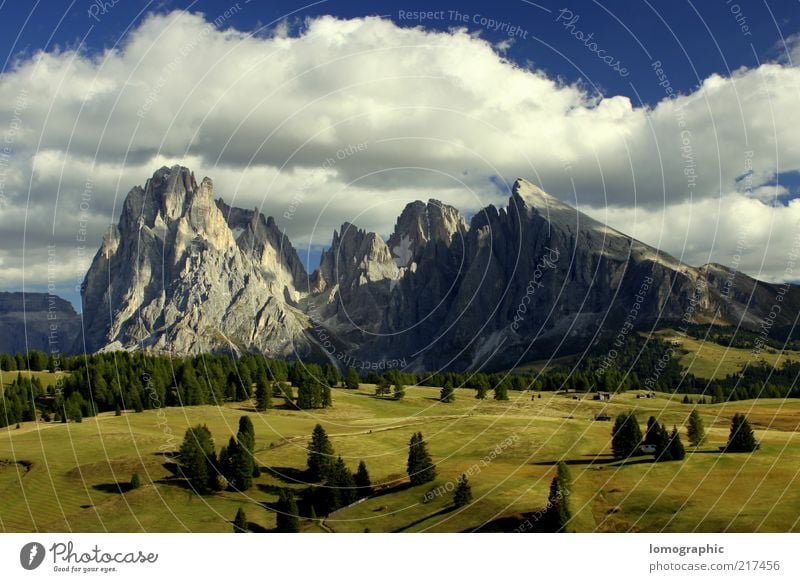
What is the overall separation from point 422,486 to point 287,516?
16227 millimetres

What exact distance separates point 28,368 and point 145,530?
424 feet

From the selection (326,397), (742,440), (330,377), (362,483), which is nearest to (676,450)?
(742,440)

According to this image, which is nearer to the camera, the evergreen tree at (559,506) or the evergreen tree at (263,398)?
the evergreen tree at (559,506)

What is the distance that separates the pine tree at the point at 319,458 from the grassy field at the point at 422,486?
243 cm

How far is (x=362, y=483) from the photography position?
7744 centimetres

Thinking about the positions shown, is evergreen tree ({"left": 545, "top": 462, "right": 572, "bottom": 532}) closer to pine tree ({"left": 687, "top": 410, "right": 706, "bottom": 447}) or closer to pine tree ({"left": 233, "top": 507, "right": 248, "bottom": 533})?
pine tree ({"left": 233, "top": 507, "right": 248, "bottom": 533})

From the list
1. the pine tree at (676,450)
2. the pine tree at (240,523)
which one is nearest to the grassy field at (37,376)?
the pine tree at (240,523)

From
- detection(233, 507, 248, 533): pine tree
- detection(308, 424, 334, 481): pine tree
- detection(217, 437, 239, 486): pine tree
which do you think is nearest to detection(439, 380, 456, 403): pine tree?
detection(308, 424, 334, 481): pine tree

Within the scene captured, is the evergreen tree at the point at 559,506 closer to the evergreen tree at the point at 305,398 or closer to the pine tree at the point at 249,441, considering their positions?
the pine tree at the point at 249,441

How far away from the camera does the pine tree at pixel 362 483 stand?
76312 millimetres

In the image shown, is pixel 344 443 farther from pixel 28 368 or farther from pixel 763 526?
pixel 28 368

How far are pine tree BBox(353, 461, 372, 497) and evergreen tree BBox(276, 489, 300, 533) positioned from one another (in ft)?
26.6

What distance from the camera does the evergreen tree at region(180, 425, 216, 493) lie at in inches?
3152

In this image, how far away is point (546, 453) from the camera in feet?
300
